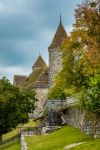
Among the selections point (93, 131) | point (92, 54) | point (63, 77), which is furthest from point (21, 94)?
point (93, 131)

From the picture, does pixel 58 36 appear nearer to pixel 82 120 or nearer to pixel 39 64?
pixel 39 64

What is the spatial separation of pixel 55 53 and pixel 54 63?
91.4 inches

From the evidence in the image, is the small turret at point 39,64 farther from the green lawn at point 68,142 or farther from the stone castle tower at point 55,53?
the green lawn at point 68,142

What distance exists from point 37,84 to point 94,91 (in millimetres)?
76883

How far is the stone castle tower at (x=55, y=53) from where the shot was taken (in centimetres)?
10200

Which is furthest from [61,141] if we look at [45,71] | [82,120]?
[45,71]

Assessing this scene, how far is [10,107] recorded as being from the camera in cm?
6712

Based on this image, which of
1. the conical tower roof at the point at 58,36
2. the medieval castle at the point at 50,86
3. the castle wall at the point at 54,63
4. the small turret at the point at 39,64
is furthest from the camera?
the small turret at the point at 39,64

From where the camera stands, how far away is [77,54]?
6084 centimetres

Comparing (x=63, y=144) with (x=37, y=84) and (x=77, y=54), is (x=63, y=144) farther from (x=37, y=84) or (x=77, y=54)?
(x=37, y=84)

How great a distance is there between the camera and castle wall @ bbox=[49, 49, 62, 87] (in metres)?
102

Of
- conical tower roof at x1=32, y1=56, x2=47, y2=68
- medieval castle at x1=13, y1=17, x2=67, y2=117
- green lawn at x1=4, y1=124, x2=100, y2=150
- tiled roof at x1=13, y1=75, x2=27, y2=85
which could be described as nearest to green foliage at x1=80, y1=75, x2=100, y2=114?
green lawn at x1=4, y1=124, x2=100, y2=150

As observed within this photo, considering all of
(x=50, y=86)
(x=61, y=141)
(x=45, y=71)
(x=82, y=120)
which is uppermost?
(x=45, y=71)

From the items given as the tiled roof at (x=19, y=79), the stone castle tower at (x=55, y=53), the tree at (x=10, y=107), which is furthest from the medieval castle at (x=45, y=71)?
the tree at (x=10, y=107)
